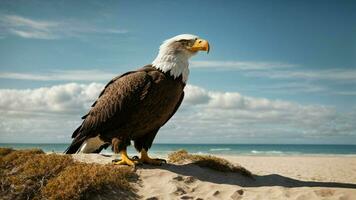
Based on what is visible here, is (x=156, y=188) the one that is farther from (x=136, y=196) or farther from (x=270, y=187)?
(x=270, y=187)

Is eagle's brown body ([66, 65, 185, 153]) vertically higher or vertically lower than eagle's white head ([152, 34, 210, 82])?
lower

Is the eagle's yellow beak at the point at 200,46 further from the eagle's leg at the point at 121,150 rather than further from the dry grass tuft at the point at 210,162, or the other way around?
the dry grass tuft at the point at 210,162

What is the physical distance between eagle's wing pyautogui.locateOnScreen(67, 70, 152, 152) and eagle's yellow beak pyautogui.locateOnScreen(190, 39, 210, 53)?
1105 mm

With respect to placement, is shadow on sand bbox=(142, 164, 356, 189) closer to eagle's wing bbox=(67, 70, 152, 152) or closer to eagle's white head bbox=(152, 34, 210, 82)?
eagle's wing bbox=(67, 70, 152, 152)

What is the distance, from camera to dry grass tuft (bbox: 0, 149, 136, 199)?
20.9ft

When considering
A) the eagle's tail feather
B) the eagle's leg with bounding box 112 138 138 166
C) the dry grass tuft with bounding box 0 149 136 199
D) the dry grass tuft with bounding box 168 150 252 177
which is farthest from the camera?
the dry grass tuft with bounding box 168 150 252 177

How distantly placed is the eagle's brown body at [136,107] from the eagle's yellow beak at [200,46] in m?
0.70

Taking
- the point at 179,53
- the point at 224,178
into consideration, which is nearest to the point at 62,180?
A: the point at 179,53

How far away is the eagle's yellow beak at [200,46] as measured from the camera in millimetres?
7582

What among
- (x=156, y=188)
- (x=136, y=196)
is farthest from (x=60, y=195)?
(x=156, y=188)

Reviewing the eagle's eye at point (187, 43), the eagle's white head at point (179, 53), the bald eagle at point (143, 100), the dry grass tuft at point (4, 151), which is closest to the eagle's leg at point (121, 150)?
the bald eagle at point (143, 100)

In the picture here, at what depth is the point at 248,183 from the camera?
8320 mm

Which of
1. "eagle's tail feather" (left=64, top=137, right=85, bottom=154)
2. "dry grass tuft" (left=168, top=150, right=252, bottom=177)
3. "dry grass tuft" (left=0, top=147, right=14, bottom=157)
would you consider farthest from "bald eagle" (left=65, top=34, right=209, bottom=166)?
"dry grass tuft" (left=0, top=147, right=14, bottom=157)

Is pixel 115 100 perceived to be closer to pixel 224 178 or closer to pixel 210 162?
pixel 210 162
